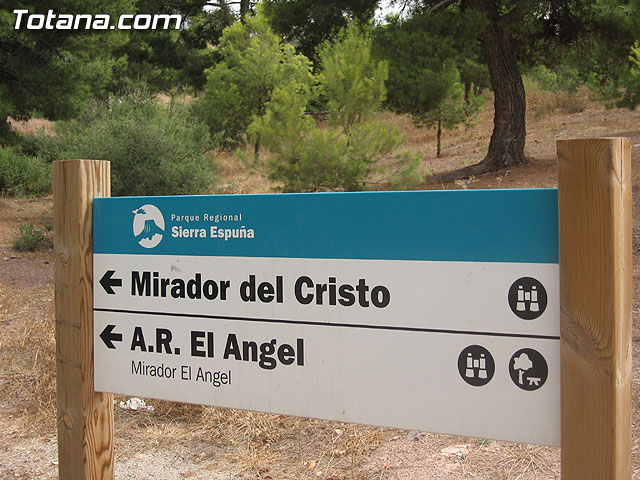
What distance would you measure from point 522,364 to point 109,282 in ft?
3.98

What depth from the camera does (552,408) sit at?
1.48 metres

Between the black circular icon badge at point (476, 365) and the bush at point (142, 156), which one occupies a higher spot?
the bush at point (142, 156)

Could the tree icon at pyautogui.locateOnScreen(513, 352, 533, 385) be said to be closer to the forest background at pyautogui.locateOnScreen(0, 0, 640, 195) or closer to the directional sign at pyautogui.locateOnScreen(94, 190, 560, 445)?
the directional sign at pyautogui.locateOnScreen(94, 190, 560, 445)

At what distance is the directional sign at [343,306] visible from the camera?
1514 millimetres

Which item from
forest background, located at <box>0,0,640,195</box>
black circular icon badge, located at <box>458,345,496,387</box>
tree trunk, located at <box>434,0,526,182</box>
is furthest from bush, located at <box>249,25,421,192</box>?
black circular icon badge, located at <box>458,345,496,387</box>

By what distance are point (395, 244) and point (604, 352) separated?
0.53 metres

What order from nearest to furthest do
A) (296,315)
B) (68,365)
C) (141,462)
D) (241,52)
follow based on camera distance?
1. (296,315)
2. (68,365)
3. (141,462)
4. (241,52)

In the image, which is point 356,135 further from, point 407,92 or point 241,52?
point 241,52

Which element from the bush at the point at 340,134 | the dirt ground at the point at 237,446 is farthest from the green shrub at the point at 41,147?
the dirt ground at the point at 237,446

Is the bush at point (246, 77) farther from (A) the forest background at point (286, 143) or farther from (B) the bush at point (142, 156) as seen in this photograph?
(B) the bush at point (142, 156)

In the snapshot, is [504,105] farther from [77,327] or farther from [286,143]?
[77,327]

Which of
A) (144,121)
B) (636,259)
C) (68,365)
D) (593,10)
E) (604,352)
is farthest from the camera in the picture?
(593,10)

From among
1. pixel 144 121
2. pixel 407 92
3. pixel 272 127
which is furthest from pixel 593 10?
pixel 144 121

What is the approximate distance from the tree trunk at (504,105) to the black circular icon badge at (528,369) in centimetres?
1229
